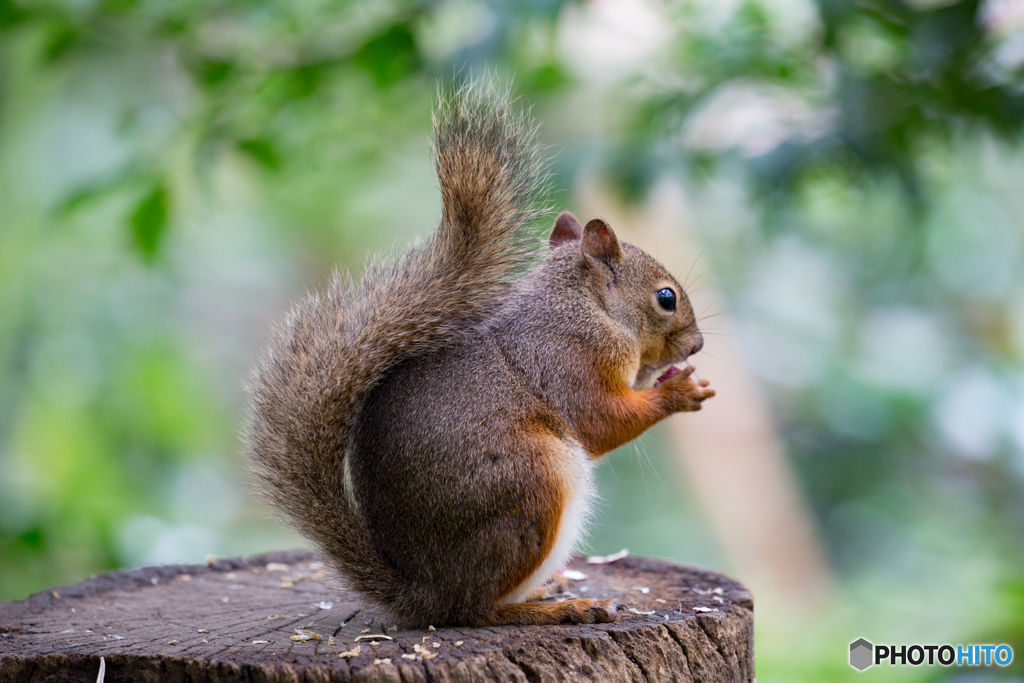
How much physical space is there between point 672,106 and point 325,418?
1.50m

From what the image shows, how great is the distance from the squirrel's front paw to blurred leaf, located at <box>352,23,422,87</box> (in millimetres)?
1088

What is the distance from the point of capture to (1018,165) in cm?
509

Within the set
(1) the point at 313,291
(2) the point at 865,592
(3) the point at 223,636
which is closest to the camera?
(3) the point at 223,636

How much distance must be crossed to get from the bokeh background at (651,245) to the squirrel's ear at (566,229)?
0.20 meters

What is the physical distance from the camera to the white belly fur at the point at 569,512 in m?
1.85

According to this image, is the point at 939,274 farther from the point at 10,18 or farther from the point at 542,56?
Result: the point at 10,18

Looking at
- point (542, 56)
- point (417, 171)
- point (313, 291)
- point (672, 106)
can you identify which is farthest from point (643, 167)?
point (417, 171)

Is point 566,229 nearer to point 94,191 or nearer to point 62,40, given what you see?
point 94,191

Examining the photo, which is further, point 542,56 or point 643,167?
point 542,56

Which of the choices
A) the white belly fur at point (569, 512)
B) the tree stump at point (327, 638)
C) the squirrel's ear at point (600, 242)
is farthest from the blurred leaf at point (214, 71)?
the white belly fur at point (569, 512)

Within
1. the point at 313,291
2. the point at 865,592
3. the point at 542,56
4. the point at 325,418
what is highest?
the point at 542,56

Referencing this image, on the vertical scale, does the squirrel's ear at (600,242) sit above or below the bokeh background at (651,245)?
below

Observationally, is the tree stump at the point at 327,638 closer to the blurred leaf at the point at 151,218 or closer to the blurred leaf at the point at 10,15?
the blurred leaf at the point at 151,218

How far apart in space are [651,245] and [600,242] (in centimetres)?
268
